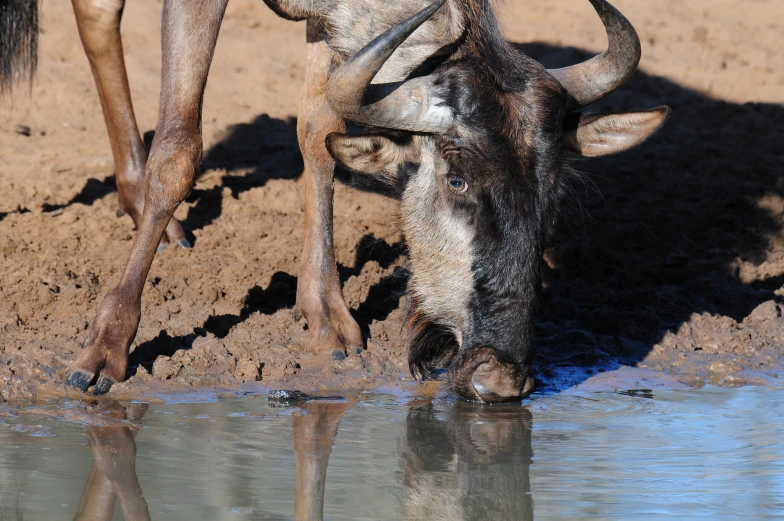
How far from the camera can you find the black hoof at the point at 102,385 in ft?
15.7

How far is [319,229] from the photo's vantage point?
5.98 m

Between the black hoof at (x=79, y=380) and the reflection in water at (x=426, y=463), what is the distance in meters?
0.30

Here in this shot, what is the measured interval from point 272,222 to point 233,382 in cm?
233

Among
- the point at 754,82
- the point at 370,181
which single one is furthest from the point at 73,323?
the point at 754,82

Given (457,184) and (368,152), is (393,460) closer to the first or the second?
(457,184)

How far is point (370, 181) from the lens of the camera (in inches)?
211

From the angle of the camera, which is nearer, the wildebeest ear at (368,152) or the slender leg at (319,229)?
the wildebeest ear at (368,152)

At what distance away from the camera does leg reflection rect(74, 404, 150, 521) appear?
339 centimetres

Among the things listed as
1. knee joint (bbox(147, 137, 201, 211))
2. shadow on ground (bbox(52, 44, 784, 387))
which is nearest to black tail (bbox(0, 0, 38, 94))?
shadow on ground (bbox(52, 44, 784, 387))

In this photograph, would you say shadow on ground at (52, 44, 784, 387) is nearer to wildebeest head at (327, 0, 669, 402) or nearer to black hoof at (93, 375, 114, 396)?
black hoof at (93, 375, 114, 396)

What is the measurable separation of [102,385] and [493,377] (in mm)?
1783

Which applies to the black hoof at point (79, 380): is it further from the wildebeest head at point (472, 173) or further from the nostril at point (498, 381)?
the nostril at point (498, 381)

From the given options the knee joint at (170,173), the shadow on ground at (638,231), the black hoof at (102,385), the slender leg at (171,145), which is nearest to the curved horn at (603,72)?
the shadow on ground at (638,231)

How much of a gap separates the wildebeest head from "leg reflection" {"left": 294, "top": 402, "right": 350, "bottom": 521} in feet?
1.90
